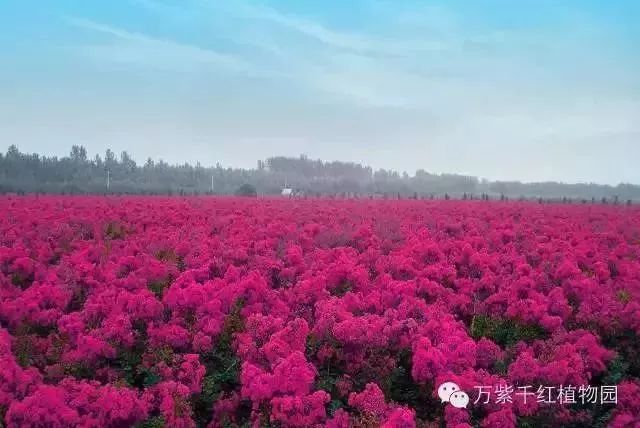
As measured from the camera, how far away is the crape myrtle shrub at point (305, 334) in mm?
5145

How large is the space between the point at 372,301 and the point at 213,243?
13.4ft

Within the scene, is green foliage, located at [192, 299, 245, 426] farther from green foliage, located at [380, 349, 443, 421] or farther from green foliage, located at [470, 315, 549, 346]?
green foliage, located at [470, 315, 549, 346]

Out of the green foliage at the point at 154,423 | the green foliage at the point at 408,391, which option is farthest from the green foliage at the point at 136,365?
the green foliage at the point at 408,391

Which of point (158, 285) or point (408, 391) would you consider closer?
point (408, 391)

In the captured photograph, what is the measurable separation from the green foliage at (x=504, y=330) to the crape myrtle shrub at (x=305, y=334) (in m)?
0.02

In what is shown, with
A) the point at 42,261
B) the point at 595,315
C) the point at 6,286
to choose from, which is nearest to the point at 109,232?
the point at 42,261

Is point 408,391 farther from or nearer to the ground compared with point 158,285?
nearer to the ground

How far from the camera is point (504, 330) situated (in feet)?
24.1

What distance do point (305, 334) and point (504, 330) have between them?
2901 mm

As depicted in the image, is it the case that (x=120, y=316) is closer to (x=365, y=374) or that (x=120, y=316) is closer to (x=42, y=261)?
(x=365, y=374)

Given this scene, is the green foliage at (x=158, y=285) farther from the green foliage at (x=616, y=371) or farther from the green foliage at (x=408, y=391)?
the green foliage at (x=616, y=371)

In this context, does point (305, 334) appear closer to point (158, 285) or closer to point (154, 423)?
point (154, 423)

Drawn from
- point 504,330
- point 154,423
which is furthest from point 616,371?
point 154,423

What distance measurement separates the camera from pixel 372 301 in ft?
23.8
